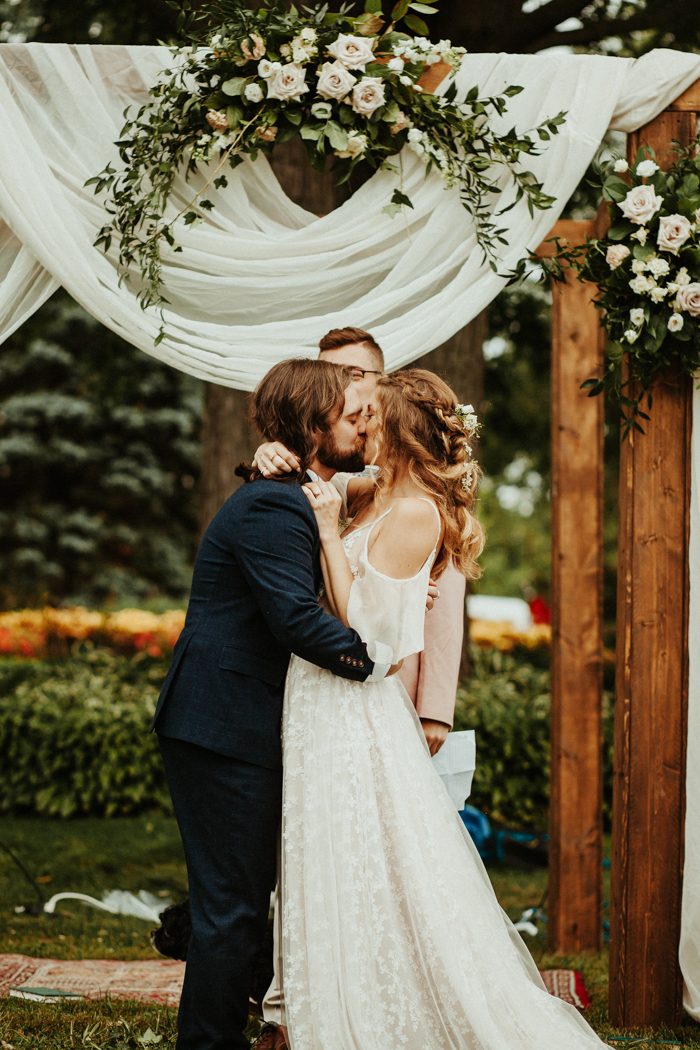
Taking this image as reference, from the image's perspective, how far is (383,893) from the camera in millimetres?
2977

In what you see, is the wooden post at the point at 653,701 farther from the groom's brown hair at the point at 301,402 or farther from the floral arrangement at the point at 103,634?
the floral arrangement at the point at 103,634

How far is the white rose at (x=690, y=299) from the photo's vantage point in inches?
138

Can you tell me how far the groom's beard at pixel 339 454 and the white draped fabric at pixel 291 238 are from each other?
553 millimetres

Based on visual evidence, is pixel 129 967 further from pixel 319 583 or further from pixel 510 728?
pixel 510 728

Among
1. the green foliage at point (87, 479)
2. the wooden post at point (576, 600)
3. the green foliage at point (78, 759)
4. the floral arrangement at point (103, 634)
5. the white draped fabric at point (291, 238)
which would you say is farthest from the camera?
the green foliage at point (87, 479)

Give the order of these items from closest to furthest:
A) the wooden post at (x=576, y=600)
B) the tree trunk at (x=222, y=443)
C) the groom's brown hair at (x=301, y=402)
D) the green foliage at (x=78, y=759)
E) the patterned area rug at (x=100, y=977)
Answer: the groom's brown hair at (x=301, y=402) → the patterned area rug at (x=100, y=977) → the wooden post at (x=576, y=600) → the tree trunk at (x=222, y=443) → the green foliage at (x=78, y=759)

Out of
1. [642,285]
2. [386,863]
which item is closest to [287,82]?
[642,285]

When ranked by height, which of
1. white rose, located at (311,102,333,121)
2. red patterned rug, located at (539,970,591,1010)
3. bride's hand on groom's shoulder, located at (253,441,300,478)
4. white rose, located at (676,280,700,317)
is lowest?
red patterned rug, located at (539,970,591,1010)

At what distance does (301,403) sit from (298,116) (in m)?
1.00

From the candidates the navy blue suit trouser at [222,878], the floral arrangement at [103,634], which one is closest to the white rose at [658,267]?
the navy blue suit trouser at [222,878]

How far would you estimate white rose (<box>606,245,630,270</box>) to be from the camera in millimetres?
3578

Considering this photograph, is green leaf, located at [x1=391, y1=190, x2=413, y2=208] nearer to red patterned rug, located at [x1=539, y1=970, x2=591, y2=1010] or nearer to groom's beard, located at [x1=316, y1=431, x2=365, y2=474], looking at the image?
groom's beard, located at [x1=316, y1=431, x2=365, y2=474]

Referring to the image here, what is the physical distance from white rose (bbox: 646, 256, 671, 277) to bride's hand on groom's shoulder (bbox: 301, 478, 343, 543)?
1.28 m

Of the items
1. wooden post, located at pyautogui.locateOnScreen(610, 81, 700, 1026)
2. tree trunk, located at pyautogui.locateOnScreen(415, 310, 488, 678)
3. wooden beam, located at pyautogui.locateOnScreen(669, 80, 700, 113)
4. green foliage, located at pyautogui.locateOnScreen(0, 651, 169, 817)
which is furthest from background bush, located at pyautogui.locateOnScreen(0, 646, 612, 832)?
wooden beam, located at pyautogui.locateOnScreen(669, 80, 700, 113)
